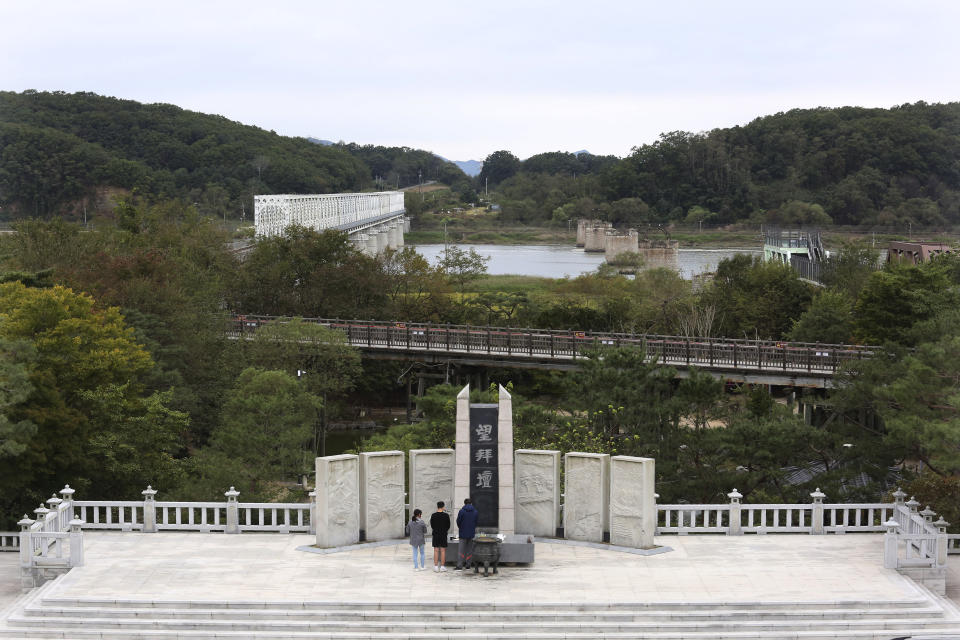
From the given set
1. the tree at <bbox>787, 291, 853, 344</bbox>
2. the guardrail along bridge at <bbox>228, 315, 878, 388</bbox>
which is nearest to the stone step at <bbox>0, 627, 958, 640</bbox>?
the guardrail along bridge at <bbox>228, 315, 878, 388</bbox>

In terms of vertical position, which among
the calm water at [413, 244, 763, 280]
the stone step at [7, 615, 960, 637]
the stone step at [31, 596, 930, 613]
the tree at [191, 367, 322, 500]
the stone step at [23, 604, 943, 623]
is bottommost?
the calm water at [413, 244, 763, 280]

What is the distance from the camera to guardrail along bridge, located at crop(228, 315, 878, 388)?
39.8 m

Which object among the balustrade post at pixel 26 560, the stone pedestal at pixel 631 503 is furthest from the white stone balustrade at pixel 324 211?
the stone pedestal at pixel 631 503

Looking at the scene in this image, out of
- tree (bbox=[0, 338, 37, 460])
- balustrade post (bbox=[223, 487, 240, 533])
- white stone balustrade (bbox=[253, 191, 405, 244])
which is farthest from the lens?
white stone balustrade (bbox=[253, 191, 405, 244])

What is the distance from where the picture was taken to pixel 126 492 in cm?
2805

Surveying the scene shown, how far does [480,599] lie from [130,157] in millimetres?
134469

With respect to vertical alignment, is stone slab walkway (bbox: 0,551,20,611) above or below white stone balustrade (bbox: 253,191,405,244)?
below

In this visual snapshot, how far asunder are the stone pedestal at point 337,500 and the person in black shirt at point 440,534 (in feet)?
6.21

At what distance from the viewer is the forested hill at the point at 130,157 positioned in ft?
396

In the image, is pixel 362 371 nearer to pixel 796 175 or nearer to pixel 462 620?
pixel 462 620

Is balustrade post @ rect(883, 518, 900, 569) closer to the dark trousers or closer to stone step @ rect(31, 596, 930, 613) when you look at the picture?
stone step @ rect(31, 596, 930, 613)

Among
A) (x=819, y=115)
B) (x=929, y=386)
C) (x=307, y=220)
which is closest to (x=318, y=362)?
(x=929, y=386)

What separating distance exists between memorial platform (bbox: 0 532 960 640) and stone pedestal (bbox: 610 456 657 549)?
1.59ft

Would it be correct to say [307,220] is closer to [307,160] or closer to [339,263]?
[339,263]
